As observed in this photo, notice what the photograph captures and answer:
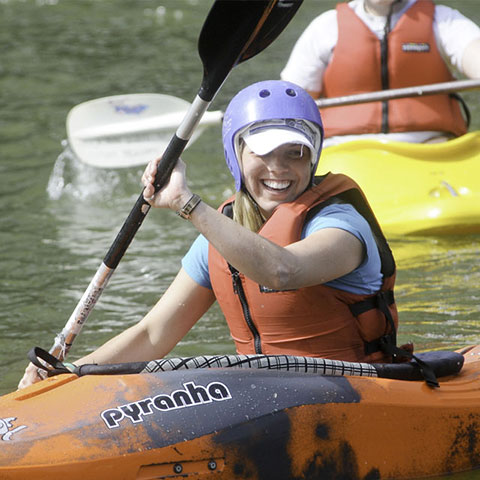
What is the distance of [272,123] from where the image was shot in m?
2.99

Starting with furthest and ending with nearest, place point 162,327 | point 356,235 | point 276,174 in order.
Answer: point 162,327, point 276,174, point 356,235

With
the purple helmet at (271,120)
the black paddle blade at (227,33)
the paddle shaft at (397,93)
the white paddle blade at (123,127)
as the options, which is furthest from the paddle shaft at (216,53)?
the white paddle blade at (123,127)

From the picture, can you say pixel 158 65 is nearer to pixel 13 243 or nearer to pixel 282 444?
pixel 13 243

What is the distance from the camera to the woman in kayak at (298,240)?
9.53 feet

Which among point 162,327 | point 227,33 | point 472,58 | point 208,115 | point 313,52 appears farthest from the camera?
point 208,115

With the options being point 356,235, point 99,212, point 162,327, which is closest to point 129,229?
point 162,327

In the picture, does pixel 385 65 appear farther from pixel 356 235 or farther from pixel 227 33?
pixel 356 235

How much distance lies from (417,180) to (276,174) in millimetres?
2848

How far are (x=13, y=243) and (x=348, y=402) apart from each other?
3543 mm

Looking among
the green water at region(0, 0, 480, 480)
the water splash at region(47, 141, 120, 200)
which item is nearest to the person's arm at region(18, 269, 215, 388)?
the green water at region(0, 0, 480, 480)

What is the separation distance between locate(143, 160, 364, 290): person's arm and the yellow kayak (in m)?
2.78

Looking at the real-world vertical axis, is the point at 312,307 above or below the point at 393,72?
below

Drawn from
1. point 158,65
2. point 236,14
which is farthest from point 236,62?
point 158,65

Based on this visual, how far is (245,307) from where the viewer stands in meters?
3.06
